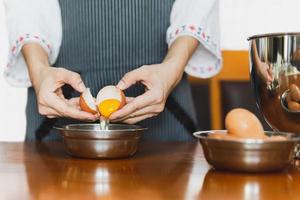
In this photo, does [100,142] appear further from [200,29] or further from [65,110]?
[200,29]

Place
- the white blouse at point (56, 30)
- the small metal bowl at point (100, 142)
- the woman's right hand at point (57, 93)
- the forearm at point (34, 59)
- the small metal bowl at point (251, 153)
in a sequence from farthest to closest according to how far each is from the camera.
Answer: the white blouse at point (56, 30)
the forearm at point (34, 59)
the woman's right hand at point (57, 93)
the small metal bowl at point (100, 142)
the small metal bowl at point (251, 153)

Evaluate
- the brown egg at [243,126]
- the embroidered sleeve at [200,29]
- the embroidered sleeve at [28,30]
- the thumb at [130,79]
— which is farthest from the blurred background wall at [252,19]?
the brown egg at [243,126]

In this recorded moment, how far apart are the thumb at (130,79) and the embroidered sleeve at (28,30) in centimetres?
32

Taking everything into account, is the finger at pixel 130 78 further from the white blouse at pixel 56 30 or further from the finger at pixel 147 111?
the white blouse at pixel 56 30

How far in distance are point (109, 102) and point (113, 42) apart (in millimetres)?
382

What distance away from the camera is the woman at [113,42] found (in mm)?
1162

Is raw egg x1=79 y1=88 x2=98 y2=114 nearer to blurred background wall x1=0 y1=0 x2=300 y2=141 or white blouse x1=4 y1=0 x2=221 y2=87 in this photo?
white blouse x1=4 y1=0 x2=221 y2=87

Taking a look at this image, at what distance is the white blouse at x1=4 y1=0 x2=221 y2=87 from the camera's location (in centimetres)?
115

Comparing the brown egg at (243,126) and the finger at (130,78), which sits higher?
the finger at (130,78)

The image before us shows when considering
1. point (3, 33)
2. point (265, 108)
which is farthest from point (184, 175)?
point (3, 33)

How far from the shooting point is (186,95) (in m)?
1.24

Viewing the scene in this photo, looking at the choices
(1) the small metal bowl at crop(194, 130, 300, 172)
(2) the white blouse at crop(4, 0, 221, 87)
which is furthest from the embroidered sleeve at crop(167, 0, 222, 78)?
(1) the small metal bowl at crop(194, 130, 300, 172)

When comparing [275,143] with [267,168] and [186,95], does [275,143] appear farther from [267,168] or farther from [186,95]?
[186,95]

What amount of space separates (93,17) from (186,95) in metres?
0.28
